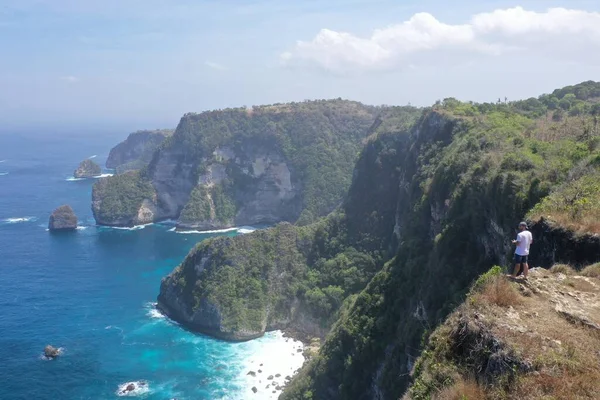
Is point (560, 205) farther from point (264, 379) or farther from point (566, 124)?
point (264, 379)

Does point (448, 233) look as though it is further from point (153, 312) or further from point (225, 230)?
point (225, 230)

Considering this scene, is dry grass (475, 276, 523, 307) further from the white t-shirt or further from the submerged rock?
the submerged rock

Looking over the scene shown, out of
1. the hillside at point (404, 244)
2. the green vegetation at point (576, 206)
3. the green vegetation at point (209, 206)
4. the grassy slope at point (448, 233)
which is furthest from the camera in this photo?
the green vegetation at point (209, 206)

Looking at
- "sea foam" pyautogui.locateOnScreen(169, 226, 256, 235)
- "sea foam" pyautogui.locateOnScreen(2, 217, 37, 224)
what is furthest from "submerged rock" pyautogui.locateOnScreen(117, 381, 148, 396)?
"sea foam" pyautogui.locateOnScreen(2, 217, 37, 224)

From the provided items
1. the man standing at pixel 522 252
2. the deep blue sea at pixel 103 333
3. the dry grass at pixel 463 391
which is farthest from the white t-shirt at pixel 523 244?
the deep blue sea at pixel 103 333

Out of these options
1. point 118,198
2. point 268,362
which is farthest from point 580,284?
point 118,198

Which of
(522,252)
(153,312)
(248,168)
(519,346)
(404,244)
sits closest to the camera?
(519,346)

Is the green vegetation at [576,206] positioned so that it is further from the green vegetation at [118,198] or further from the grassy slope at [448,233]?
the green vegetation at [118,198]
